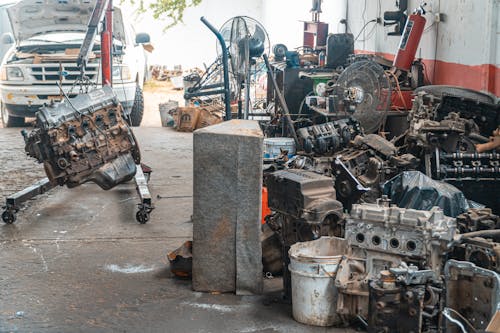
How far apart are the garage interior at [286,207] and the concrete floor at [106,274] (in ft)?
0.07

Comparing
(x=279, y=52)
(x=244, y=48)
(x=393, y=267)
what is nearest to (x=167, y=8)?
(x=279, y=52)

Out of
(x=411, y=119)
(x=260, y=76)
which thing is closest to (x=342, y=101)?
(x=411, y=119)

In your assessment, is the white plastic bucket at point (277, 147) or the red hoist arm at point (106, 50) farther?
the red hoist arm at point (106, 50)

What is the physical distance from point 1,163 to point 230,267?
6.16 m

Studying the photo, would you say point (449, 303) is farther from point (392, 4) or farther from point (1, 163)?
point (392, 4)

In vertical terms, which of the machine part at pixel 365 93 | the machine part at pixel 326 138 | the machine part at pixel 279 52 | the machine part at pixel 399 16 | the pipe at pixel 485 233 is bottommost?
the pipe at pixel 485 233

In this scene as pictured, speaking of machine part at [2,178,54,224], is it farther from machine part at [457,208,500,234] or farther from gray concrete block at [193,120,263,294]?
machine part at [457,208,500,234]

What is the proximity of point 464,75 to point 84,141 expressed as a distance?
14.2 feet

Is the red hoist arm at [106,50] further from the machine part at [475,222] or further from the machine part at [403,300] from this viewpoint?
Result: the machine part at [403,300]

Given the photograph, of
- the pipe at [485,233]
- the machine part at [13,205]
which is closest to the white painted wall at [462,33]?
the pipe at [485,233]

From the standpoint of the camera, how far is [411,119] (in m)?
7.24

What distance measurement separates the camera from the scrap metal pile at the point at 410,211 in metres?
4.32

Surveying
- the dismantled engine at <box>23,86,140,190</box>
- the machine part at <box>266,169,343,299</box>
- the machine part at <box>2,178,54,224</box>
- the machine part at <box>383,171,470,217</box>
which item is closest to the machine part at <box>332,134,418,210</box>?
the machine part at <box>383,171,470,217</box>

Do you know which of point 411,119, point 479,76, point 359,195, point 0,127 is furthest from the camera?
point 0,127
